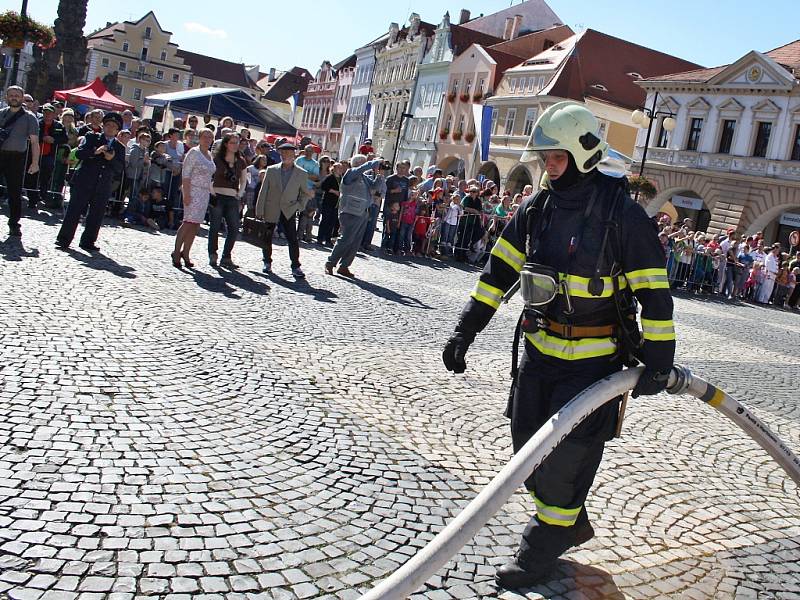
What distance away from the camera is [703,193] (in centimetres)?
4284

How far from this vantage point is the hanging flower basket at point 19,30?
69.9 ft

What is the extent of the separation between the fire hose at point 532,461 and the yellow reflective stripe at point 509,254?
801 millimetres

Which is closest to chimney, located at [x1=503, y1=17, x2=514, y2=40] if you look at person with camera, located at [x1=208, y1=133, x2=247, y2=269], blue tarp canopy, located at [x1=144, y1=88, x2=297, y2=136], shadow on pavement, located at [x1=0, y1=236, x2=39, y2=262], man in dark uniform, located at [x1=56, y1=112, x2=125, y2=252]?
blue tarp canopy, located at [x1=144, y1=88, x2=297, y2=136]

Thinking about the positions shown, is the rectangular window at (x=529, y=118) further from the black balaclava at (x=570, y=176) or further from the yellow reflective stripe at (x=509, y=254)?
the black balaclava at (x=570, y=176)

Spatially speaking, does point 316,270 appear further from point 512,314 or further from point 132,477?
point 132,477

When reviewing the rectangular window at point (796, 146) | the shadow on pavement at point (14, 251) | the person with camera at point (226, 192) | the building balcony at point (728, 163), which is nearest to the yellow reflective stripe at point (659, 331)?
the shadow on pavement at point (14, 251)

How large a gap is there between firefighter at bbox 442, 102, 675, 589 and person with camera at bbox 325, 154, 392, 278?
9.37 metres

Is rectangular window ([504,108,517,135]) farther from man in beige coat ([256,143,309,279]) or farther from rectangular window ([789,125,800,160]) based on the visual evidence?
man in beige coat ([256,143,309,279])

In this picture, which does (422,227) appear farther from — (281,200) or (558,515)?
(558,515)

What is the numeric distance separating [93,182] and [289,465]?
8.20 meters

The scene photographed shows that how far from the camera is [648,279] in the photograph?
3.87 metres

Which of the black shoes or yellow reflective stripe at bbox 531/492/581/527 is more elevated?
yellow reflective stripe at bbox 531/492/581/527

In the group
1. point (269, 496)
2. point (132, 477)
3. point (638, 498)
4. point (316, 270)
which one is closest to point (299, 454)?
point (269, 496)

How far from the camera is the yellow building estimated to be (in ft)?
357
